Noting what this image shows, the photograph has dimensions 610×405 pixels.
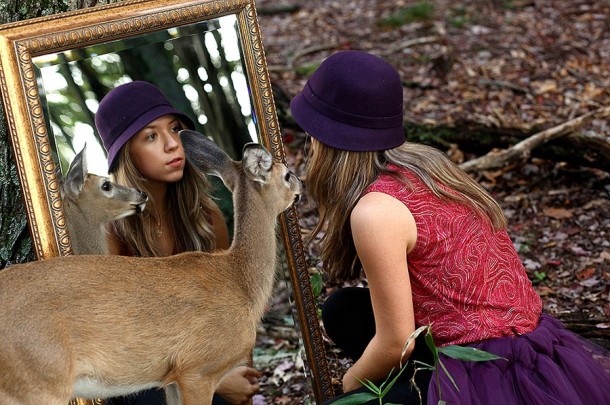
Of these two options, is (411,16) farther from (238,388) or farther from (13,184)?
(13,184)

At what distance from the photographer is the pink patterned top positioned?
3508 mm

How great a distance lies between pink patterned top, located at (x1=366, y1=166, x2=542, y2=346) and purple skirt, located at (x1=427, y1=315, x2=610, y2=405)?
0.28ft

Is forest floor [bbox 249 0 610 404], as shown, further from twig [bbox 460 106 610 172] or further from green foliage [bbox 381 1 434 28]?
twig [bbox 460 106 610 172]

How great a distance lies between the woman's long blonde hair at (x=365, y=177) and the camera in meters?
3.59

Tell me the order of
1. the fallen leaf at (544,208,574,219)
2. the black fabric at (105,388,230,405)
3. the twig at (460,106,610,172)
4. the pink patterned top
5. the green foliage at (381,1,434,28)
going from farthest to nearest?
the green foliage at (381,1,434,28) < the twig at (460,106,610,172) < the fallen leaf at (544,208,574,219) < the black fabric at (105,388,230,405) < the pink patterned top

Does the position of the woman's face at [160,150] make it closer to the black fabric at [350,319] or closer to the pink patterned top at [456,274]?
the pink patterned top at [456,274]

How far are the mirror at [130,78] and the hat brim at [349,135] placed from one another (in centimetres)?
44

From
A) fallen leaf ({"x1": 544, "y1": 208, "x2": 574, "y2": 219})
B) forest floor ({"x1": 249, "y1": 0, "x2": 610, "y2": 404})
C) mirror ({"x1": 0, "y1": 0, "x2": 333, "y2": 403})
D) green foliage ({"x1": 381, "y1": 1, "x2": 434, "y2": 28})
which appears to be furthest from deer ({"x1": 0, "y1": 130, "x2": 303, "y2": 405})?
green foliage ({"x1": 381, "y1": 1, "x2": 434, "y2": 28})

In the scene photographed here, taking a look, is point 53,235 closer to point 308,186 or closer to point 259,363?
point 308,186

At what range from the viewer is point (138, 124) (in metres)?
3.59

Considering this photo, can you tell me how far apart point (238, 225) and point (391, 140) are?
0.71 meters

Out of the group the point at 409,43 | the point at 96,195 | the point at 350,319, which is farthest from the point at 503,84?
the point at 96,195

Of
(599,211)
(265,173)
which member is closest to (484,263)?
(265,173)

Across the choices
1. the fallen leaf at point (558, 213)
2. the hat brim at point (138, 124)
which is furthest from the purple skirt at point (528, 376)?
the fallen leaf at point (558, 213)
